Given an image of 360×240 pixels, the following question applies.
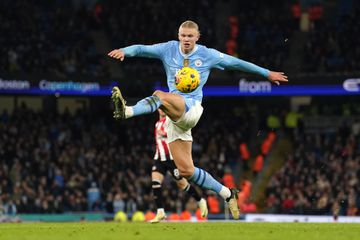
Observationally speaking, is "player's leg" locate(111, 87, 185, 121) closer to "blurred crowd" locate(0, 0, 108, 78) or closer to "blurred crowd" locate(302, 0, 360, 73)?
"blurred crowd" locate(302, 0, 360, 73)

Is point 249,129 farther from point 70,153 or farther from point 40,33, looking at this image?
point 40,33

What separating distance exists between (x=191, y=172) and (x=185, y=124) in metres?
0.86

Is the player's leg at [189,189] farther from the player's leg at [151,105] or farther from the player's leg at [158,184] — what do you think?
the player's leg at [151,105]

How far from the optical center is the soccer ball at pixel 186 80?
11.9 metres

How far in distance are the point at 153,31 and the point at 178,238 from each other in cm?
2405

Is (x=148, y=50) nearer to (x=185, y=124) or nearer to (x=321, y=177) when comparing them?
(x=185, y=124)

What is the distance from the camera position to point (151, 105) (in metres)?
11.0

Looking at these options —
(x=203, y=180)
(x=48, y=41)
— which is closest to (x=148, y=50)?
(x=203, y=180)

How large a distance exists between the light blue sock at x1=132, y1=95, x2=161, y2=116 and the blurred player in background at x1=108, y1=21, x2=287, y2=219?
0.20 meters

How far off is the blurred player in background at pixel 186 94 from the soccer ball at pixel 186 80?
0.39 ft

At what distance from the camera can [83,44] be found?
1323 inches

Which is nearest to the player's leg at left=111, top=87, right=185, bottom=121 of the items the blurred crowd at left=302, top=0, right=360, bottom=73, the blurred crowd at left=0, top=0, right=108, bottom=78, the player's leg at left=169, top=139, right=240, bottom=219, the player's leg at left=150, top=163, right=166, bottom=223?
the player's leg at left=169, top=139, right=240, bottom=219

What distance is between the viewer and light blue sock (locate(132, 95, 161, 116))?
1090 cm

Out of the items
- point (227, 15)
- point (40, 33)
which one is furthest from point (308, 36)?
point (40, 33)
